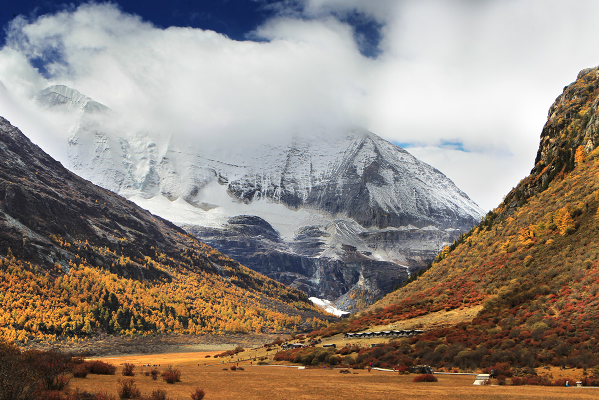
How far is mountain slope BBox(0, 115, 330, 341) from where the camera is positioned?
94000 millimetres

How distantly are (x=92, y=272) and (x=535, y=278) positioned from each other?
113 meters

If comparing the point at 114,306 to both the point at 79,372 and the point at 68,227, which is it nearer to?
the point at 68,227

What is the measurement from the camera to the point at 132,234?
6752 inches

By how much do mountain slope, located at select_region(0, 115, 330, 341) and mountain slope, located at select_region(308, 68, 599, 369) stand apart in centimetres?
6787

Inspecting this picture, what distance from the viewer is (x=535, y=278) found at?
41469 millimetres

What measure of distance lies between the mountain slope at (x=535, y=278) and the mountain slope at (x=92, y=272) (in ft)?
223

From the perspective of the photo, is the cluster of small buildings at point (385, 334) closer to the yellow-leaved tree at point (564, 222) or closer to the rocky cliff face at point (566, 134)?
the yellow-leaved tree at point (564, 222)

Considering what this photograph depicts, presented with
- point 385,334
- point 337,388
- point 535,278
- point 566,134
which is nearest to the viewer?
point 337,388

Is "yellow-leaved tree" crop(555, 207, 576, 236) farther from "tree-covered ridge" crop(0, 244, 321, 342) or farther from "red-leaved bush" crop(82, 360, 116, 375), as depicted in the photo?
"tree-covered ridge" crop(0, 244, 321, 342)

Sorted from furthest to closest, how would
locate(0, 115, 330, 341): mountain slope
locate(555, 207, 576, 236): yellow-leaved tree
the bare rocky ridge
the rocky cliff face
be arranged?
the bare rocky ridge, locate(0, 115, 330, 341): mountain slope, the rocky cliff face, locate(555, 207, 576, 236): yellow-leaved tree


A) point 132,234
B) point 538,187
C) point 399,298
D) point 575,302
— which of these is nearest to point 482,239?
point 538,187

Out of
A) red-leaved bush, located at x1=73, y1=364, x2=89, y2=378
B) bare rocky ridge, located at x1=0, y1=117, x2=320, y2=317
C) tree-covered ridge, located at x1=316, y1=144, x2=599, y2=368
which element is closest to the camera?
red-leaved bush, located at x1=73, y1=364, x2=89, y2=378

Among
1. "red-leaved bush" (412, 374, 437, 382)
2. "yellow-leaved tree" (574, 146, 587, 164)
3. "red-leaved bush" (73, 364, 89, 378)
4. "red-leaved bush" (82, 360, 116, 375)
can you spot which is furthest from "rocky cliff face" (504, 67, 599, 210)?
"red-leaved bush" (73, 364, 89, 378)

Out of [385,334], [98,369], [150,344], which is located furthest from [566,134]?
[150,344]
